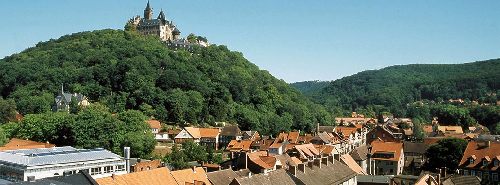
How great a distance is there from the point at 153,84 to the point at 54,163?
7206 centimetres

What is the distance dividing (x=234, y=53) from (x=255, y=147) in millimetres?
87250

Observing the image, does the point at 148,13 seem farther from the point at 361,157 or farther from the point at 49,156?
the point at 49,156

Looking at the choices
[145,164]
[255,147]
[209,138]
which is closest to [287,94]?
[209,138]

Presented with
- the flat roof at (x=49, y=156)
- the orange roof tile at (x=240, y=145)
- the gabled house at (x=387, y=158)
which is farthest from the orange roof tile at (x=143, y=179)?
the orange roof tile at (x=240, y=145)

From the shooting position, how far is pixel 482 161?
193 ft

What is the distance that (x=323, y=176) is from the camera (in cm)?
4644

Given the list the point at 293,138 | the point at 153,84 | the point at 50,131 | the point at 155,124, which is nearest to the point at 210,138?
the point at 155,124

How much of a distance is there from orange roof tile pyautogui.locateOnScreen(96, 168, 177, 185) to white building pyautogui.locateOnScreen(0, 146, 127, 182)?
8.30 metres

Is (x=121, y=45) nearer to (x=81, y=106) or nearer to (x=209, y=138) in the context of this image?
(x=81, y=106)

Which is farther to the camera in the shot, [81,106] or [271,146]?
[81,106]

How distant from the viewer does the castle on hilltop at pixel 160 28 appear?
565 ft

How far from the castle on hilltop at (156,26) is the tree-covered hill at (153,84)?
24.4 m

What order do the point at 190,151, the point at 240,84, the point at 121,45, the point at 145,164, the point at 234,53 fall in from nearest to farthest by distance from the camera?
the point at 145,164 → the point at 190,151 → the point at 240,84 → the point at 121,45 → the point at 234,53

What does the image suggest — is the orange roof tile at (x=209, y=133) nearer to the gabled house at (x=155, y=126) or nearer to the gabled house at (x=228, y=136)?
the gabled house at (x=228, y=136)
